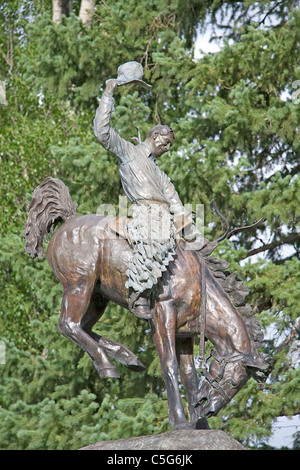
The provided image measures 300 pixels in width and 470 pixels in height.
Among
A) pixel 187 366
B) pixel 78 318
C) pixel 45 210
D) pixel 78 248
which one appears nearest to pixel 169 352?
pixel 187 366

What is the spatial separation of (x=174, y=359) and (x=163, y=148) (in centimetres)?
152

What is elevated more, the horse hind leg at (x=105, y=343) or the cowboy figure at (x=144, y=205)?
the cowboy figure at (x=144, y=205)

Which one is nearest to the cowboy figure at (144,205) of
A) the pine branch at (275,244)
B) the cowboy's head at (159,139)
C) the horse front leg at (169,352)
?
the cowboy's head at (159,139)

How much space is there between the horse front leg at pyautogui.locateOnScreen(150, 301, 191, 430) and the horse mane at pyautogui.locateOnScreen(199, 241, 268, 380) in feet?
1.64

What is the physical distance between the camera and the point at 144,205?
597cm

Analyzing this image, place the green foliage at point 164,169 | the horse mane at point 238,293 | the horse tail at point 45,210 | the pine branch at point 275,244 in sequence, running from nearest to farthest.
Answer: the horse mane at point 238,293, the horse tail at point 45,210, the green foliage at point 164,169, the pine branch at point 275,244

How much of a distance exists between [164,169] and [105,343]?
4.76 m

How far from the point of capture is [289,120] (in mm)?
10281

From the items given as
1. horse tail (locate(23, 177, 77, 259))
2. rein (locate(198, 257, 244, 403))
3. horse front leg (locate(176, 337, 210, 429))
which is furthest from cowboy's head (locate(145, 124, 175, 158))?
horse front leg (locate(176, 337, 210, 429))

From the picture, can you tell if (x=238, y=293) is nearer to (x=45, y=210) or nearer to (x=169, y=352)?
(x=169, y=352)

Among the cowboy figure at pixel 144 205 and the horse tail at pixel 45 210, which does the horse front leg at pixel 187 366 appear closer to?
the cowboy figure at pixel 144 205

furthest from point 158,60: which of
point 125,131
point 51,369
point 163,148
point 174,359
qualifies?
point 174,359

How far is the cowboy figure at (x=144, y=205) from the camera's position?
5.74 m
